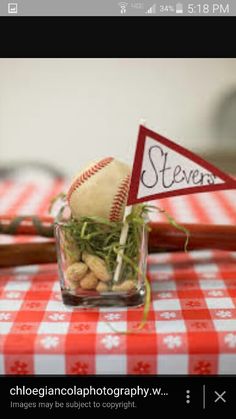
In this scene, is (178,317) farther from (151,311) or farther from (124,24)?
(124,24)

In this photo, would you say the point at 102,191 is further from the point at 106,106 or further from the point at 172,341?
the point at 106,106

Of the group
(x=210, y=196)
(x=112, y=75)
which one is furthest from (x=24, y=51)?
(x=112, y=75)
